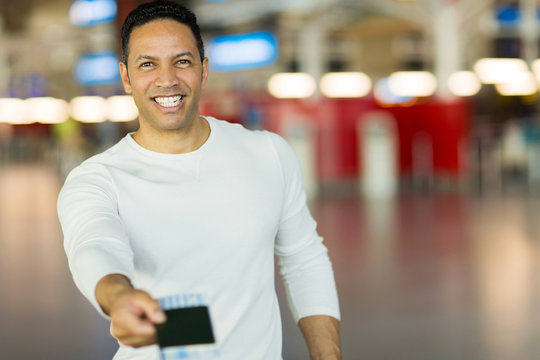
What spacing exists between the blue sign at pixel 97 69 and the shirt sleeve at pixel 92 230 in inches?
495

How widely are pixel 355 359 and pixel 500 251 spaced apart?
2.78 meters

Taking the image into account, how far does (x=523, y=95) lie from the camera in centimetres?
2048

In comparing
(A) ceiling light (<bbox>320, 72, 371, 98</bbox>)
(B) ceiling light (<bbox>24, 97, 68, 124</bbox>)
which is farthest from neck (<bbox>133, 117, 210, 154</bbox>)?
(B) ceiling light (<bbox>24, 97, 68, 124</bbox>)

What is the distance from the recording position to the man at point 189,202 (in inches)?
47.5

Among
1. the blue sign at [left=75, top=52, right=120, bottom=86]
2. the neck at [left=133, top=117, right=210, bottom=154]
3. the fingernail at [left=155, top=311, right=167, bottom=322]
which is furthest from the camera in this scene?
the blue sign at [left=75, top=52, right=120, bottom=86]

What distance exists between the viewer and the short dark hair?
1251 millimetres

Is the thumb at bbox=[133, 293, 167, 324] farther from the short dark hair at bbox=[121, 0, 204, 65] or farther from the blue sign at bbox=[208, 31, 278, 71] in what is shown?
the blue sign at bbox=[208, 31, 278, 71]

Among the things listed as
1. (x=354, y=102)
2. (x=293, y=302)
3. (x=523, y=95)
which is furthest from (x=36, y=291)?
(x=523, y=95)

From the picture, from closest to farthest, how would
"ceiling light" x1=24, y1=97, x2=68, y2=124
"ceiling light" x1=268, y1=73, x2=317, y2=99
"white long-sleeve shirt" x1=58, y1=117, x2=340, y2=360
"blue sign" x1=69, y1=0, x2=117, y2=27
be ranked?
"white long-sleeve shirt" x1=58, y1=117, x2=340, y2=360 < "blue sign" x1=69, y1=0, x2=117, y2=27 < "ceiling light" x1=268, y1=73, x2=317, y2=99 < "ceiling light" x1=24, y1=97, x2=68, y2=124

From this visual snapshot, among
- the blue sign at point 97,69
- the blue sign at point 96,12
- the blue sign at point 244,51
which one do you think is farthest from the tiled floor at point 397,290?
the blue sign at point 97,69

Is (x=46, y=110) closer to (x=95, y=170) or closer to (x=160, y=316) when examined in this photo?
(x=95, y=170)

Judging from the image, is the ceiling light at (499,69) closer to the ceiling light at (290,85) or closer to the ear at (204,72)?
the ceiling light at (290,85)

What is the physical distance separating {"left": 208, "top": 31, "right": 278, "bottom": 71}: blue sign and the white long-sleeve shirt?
927cm

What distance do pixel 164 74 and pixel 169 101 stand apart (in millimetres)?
56
